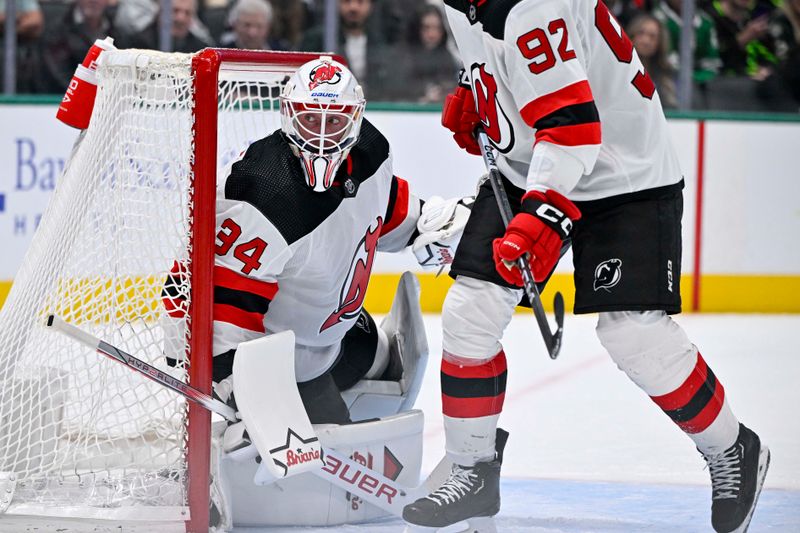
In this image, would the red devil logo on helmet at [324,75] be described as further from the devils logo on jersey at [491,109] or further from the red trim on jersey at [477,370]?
the red trim on jersey at [477,370]

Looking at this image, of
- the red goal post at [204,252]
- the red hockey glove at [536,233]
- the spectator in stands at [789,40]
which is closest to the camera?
the red hockey glove at [536,233]

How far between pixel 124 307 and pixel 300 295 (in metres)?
0.32

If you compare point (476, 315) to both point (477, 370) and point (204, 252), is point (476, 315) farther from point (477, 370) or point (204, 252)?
point (204, 252)

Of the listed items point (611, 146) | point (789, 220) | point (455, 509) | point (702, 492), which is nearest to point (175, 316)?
point (455, 509)

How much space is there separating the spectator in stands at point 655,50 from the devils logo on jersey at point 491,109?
2932 mm

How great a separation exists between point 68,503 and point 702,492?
1233mm

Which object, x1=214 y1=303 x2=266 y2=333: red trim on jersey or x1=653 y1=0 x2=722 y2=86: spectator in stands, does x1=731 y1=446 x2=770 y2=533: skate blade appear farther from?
x1=653 y1=0 x2=722 y2=86: spectator in stands

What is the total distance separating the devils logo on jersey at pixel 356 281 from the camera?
2365 mm

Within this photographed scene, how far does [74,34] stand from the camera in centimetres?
473

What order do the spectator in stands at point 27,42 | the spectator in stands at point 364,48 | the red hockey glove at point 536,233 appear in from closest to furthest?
1. the red hockey glove at point 536,233
2. the spectator in stands at point 27,42
3. the spectator in stands at point 364,48

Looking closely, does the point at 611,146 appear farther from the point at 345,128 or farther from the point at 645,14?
the point at 645,14

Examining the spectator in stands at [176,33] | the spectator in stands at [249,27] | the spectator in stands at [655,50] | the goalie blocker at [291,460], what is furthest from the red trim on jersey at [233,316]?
the spectator in stands at [655,50]

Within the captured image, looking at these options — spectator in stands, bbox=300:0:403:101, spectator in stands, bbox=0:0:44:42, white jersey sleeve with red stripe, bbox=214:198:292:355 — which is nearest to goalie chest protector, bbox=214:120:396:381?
white jersey sleeve with red stripe, bbox=214:198:292:355

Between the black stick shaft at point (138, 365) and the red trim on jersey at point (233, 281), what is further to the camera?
the red trim on jersey at point (233, 281)
